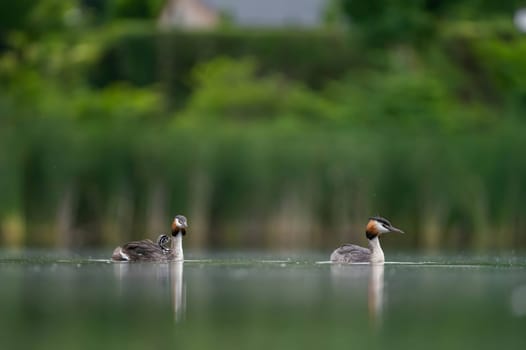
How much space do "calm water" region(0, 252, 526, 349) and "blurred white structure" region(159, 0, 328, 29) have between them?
63.6m

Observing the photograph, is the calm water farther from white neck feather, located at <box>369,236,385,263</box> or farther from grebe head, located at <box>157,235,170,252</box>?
grebe head, located at <box>157,235,170,252</box>

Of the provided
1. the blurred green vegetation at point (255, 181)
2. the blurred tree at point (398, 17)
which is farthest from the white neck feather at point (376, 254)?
the blurred tree at point (398, 17)

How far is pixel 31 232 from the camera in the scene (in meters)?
32.8

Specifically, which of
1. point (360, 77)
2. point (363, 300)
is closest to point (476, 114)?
point (360, 77)

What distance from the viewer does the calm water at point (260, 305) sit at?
12.5 meters

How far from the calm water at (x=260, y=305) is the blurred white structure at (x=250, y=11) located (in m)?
63.6

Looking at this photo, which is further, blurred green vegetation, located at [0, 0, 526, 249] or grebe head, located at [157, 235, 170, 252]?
blurred green vegetation, located at [0, 0, 526, 249]

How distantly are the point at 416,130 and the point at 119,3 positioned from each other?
39.7 meters

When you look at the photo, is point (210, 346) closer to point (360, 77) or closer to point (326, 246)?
point (326, 246)

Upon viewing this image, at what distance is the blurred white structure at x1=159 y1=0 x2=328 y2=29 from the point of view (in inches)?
3440

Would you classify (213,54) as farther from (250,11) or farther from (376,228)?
(376,228)

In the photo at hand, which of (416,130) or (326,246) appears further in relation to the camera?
(416,130)

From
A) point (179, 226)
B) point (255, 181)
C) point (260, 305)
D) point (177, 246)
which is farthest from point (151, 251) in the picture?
point (255, 181)

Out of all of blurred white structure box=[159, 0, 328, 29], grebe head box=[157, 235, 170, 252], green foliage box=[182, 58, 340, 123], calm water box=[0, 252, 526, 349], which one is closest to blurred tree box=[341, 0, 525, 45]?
green foliage box=[182, 58, 340, 123]
